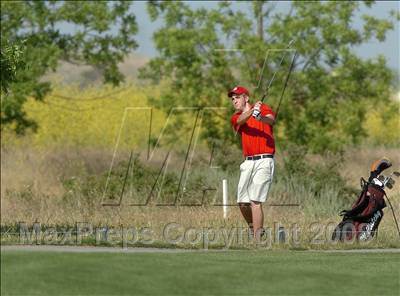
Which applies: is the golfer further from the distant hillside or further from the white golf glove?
Answer: the distant hillside

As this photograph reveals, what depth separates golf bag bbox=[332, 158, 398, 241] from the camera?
15.4m

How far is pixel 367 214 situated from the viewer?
15.6 m

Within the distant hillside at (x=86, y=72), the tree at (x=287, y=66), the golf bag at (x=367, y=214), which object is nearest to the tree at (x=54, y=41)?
the tree at (x=287, y=66)

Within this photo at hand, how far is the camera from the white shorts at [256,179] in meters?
14.5

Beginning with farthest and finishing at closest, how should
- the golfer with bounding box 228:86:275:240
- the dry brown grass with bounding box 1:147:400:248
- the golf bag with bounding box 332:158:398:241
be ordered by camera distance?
the dry brown grass with bounding box 1:147:400:248 → the golf bag with bounding box 332:158:398:241 → the golfer with bounding box 228:86:275:240

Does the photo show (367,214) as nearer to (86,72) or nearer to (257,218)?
(257,218)

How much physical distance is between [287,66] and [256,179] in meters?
17.9

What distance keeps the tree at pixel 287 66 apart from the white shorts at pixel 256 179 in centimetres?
1737

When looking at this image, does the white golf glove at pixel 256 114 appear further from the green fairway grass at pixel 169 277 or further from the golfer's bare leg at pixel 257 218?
the green fairway grass at pixel 169 277

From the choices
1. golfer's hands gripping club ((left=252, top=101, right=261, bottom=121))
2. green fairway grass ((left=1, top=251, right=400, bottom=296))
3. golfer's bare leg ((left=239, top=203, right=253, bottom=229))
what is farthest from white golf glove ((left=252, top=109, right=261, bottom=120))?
green fairway grass ((left=1, top=251, right=400, bottom=296))

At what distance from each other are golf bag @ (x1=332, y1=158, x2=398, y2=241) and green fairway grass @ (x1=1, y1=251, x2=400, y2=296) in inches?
159

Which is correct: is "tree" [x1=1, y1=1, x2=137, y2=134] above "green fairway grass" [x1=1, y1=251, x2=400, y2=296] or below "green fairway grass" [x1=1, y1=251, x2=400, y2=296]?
above

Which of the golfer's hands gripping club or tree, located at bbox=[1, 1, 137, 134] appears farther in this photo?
tree, located at bbox=[1, 1, 137, 134]

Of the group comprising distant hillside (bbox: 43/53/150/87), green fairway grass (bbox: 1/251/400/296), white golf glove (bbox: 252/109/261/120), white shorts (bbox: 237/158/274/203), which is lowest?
green fairway grass (bbox: 1/251/400/296)
